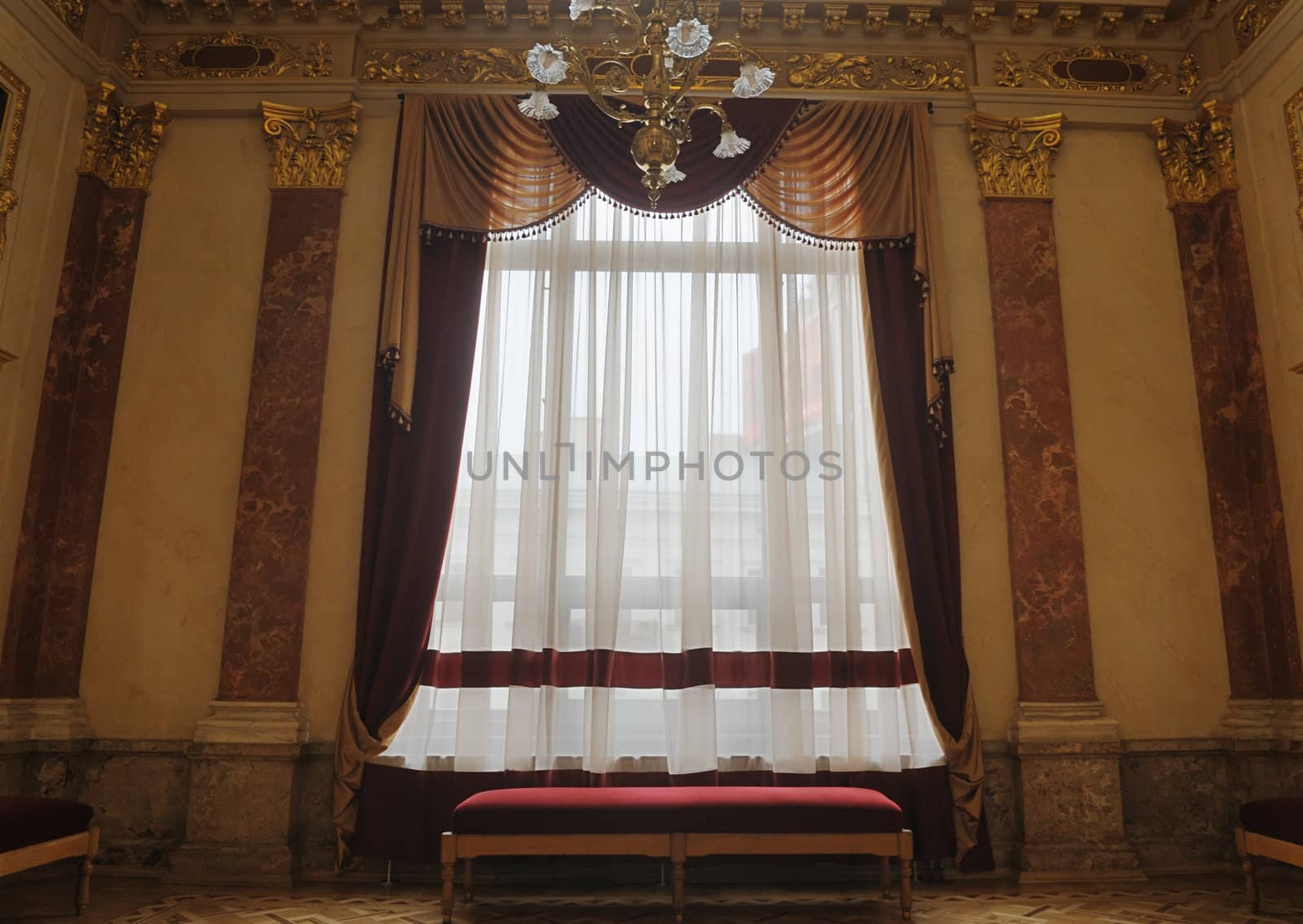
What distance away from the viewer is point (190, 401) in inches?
193

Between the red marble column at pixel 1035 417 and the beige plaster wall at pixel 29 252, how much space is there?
4.88 metres

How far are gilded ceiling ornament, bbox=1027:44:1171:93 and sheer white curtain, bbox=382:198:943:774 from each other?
1.64 metres

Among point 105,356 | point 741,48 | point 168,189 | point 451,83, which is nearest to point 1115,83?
point 741,48

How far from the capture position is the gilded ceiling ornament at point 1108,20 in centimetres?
525

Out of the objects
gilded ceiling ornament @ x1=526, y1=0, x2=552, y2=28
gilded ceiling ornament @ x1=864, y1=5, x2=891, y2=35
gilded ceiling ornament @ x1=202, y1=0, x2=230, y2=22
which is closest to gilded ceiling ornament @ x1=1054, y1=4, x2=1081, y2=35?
gilded ceiling ornament @ x1=864, y1=5, x2=891, y2=35

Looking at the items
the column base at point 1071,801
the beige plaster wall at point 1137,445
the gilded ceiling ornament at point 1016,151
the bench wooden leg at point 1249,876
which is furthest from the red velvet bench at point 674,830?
the gilded ceiling ornament at point 1016,151

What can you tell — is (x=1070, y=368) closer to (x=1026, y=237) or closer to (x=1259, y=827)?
(x=1026, y=237)

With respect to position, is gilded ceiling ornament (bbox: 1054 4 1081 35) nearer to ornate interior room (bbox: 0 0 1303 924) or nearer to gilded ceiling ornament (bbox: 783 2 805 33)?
ornate interior room (bbox: 0 0 1303 924)

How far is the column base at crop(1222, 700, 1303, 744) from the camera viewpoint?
444cm

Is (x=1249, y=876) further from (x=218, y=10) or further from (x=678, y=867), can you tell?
(x=218, y=10)

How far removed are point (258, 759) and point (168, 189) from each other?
309 centimetres

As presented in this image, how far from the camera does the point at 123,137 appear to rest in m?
5.09

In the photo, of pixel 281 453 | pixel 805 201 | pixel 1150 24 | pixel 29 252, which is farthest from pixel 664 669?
pixel 1150 24

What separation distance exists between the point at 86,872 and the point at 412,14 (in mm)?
4540
